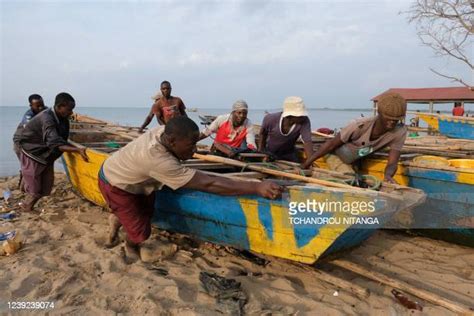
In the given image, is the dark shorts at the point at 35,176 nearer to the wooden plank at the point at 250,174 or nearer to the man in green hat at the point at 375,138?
the wooden plank at the point at 250,174

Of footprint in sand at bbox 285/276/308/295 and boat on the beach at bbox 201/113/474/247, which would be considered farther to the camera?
boat on the beach at bbox 201/113/474/247

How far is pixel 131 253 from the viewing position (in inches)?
149

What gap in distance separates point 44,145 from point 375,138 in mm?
4126

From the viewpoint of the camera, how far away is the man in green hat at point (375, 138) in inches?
155

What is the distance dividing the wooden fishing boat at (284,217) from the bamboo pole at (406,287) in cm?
24

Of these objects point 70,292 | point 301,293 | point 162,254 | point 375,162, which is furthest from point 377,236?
point 70,292

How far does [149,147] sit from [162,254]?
119cm

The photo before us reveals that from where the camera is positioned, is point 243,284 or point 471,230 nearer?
point 243,284

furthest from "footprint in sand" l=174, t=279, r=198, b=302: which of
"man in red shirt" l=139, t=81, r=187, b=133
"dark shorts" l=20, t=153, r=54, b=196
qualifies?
"man in red shirt" l=139, t=81, r=187, b=133

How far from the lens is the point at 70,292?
3.10 m

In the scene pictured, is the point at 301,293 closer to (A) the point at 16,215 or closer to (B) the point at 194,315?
(B) the point at 194,315

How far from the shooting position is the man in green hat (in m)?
3.93

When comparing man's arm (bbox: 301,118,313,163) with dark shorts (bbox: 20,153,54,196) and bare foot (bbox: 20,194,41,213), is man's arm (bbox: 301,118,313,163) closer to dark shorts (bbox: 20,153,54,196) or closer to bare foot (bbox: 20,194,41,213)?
dark shorts (bbox: 20,153,54,196)

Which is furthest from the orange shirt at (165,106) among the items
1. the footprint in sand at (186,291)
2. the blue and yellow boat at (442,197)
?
the footprint in sand at (186,291)
